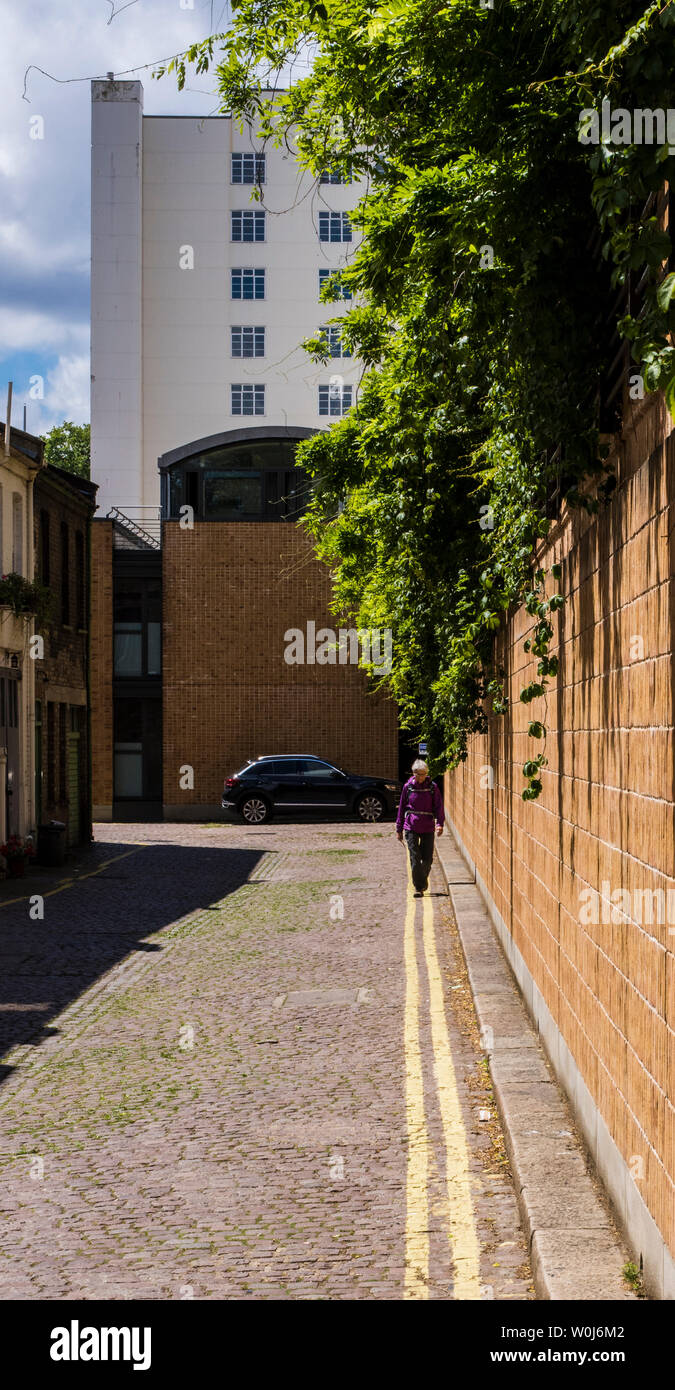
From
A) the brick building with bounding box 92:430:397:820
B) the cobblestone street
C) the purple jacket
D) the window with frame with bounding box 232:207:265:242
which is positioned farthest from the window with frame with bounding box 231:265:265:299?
the cobblestone street

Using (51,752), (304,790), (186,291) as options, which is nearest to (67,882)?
(51,752)

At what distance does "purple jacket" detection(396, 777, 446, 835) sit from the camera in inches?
676

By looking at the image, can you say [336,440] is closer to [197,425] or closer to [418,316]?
[418,316]

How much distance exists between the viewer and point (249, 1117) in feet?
24.3

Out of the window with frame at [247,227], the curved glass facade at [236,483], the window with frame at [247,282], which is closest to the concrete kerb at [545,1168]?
the curved glass facade at [236,483]

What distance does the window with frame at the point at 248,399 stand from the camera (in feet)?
176

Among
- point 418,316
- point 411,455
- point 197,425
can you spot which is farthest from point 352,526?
point 197,425

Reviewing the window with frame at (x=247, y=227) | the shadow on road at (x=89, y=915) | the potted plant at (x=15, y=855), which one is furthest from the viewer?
the window with frame at (x=247, y=227)

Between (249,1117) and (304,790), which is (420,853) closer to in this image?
(249,1117)

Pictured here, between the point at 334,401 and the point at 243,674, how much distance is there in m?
17.7

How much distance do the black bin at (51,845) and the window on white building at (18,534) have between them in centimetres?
441

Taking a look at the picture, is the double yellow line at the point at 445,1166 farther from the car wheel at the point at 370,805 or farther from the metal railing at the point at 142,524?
the metal railing at the point at 142,524

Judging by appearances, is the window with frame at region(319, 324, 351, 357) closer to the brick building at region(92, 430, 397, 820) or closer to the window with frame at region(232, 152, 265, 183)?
the brick building at region(92, 430, 397, 820)

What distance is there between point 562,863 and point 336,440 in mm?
15504
